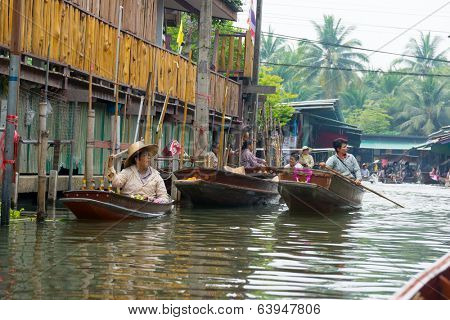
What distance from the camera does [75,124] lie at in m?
16.8

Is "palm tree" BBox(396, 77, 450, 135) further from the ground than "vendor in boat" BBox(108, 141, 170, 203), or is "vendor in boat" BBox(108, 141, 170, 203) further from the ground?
"palm tree" BBox(396, 77, 450, 135)

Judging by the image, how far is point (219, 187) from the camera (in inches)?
707

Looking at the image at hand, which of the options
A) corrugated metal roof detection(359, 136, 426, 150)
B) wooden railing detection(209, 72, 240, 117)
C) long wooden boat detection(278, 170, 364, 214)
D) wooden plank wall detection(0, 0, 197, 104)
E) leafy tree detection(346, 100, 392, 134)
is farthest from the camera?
leafy tree detection(346, 100, 392, 134)

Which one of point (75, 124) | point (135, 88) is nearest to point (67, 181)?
point (75, 124)

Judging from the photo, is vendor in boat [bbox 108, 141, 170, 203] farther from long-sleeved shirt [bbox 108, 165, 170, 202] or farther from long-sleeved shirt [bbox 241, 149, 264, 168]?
long-sleeved shirt [bbox 241, 149, 264, 168]

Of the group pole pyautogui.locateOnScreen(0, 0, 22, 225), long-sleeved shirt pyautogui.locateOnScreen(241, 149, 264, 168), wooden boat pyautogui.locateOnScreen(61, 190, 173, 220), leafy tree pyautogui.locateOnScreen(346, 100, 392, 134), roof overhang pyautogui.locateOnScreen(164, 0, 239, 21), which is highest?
roof overhang pyautogui.locateOnScreen(164, 0, 239, 21)

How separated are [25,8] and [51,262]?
5.57 meters

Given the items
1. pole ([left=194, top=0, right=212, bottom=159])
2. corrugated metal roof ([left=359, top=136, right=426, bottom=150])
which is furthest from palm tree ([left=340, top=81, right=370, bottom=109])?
pole ([left=194, top=0, right=212, bottom=159])

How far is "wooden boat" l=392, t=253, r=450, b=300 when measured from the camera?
3854mm

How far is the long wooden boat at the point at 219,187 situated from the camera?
17516 mm

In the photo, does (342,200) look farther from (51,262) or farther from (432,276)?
(432,276)

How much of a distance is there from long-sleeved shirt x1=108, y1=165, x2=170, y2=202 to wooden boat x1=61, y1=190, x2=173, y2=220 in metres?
0.24

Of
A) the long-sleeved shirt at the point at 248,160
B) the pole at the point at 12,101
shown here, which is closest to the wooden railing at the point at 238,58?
the long-sleeved shirt at the point at 248,160

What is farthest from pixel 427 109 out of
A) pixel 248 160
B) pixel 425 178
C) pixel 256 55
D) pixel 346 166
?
pixel 346 166
